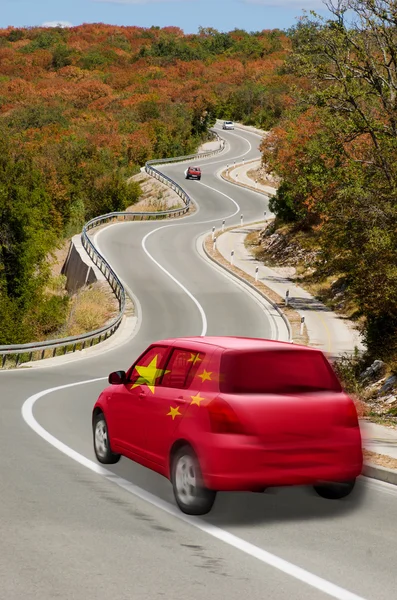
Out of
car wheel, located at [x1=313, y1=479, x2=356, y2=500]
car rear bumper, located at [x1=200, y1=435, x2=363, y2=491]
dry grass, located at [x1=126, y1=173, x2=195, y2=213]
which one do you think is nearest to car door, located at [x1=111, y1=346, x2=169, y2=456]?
car rear bumper, located at [x1=200, y1=435, x2=363, y2=491]

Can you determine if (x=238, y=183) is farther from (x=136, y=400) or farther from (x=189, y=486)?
(x=189, y=486)

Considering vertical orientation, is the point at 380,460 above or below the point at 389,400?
above

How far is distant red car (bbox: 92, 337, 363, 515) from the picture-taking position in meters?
7.57

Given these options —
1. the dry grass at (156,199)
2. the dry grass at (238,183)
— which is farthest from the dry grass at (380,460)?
the dry grass at (238,183)

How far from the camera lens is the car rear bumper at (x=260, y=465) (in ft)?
24.7

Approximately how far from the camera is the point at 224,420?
7586 millimetres

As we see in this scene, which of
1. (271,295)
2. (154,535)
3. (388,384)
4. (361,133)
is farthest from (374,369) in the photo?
Result: (271,295)

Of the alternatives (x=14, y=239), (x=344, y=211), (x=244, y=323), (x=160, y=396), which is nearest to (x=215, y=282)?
(x=244, y=323)

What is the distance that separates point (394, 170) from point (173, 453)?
15648 millimetres

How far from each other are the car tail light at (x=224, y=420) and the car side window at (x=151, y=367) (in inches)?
55.7

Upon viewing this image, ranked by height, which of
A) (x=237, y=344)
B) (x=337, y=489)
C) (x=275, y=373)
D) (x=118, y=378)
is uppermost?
(x=237, y=344)

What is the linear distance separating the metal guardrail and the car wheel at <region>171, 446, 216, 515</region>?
60.4 ft

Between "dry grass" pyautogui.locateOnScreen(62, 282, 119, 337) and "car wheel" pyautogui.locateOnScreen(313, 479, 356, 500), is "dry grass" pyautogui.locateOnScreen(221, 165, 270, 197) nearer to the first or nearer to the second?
"dry grass" pyautogui.locateOnScreen(62, 282, 119, 337)

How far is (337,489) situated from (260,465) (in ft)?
3.95
